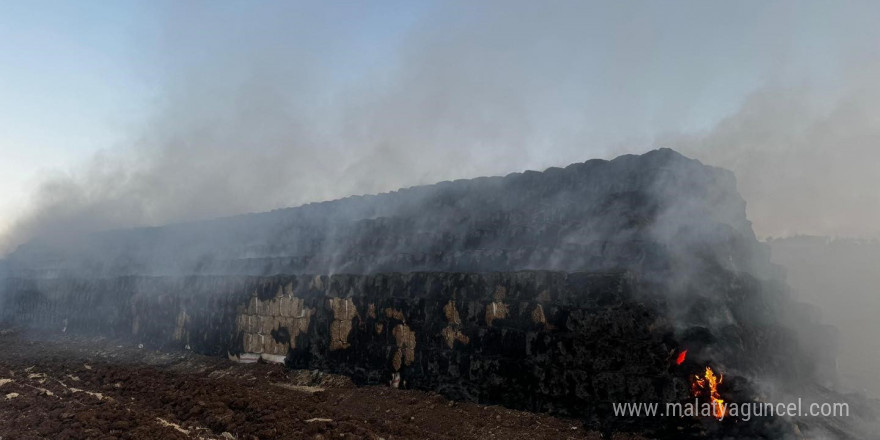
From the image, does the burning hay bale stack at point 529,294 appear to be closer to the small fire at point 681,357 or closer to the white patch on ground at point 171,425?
the small fire at point 681,357

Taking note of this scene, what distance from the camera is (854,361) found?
1958cm

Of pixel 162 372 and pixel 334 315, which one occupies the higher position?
pixel 334 315

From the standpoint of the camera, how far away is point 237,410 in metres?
8.76

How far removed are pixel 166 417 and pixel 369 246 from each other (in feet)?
22.4

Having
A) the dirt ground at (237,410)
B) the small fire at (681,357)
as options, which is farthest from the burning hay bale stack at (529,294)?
the dirt ground at (237,410)

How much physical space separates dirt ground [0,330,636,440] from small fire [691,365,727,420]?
1285 mm

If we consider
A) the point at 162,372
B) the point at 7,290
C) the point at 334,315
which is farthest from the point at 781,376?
the point at 7,290

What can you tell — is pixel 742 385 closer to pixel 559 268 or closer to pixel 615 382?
pixel 615 382

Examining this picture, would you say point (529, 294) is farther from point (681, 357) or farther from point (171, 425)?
point (171, 425)

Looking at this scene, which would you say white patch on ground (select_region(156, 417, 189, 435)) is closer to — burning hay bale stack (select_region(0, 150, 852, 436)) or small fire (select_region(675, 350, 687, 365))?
burning hay bale stack (select_region(0, 150, 852, 436))

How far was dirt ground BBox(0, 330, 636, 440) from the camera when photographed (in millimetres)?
7426

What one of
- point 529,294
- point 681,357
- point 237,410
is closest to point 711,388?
point 681,357

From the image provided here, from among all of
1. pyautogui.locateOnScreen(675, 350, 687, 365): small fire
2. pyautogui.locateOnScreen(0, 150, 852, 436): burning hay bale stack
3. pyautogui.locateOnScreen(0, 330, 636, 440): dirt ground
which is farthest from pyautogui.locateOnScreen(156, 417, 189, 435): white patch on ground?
pyautogui.locateOnScreen(675, 350, 687, 365): small fire

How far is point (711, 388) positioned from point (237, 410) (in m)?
7.91
